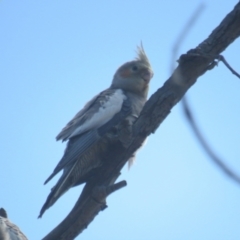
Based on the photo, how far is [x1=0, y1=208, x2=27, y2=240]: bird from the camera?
159 inches

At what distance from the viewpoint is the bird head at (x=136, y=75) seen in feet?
27.9

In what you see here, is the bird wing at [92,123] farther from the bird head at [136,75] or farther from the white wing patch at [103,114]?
the bird head at [136,75]

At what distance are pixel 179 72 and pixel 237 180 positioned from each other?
2.04 meters

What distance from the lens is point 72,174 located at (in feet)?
21.7

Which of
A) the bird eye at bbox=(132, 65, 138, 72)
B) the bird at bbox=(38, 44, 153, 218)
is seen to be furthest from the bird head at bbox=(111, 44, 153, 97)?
the bird at bbox=(38, 44, 153, 218)

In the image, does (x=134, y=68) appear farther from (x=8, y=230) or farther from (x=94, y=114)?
(x=8, y=230)

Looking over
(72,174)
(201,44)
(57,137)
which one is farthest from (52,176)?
(201,44)

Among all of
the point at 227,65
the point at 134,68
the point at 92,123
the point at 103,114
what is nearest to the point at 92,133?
the point at 92,123

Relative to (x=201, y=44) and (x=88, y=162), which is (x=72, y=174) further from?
(x=201, y=44)

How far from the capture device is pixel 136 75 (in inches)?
A: 341

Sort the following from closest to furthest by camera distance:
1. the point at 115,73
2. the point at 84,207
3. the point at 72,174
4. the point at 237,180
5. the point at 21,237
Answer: the point at 237,180
the point at 21,237
the point at 84,207
the point at 72,174
the point at 115,73

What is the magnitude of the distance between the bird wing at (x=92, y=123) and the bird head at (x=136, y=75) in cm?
79

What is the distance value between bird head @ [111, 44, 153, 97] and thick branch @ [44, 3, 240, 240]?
2.84 metres

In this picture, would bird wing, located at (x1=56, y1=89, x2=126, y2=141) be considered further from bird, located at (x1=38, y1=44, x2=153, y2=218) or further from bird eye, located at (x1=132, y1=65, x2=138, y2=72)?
bird eye, located at (x1=132, y1=65, x2=138, y2=72)
